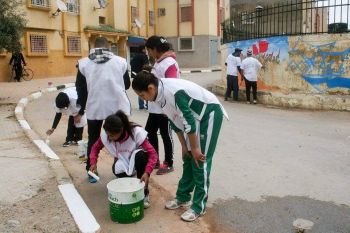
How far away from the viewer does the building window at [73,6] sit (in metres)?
25.3

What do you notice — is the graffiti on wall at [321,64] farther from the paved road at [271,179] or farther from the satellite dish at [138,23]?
the satellite dish at [138,23]

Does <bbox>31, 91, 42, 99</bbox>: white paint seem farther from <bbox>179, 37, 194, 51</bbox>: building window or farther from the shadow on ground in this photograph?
<bbox>179, 37, 194, 51</bbox>: building window

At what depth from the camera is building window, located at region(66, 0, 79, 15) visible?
25.3 m

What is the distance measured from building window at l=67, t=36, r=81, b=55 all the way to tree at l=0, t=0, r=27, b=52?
12.0 meters

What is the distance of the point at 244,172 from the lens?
5.41 metres

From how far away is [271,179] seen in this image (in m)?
5.09

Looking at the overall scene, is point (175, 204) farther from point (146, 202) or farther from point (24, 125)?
point (24, 125)

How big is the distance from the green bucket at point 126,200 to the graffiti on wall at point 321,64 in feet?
28.5

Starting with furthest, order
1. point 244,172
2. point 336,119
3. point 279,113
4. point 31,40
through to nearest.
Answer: point 31,40
point 279,113
point 336,119
point 244,172

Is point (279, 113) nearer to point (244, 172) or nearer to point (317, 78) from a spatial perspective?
point (317, 78)

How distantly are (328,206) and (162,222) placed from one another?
1709 millimetres

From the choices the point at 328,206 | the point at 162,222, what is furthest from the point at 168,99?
the point at 328,206

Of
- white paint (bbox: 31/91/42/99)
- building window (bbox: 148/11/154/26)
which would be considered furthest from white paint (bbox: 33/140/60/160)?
building window (bbox: 148/11/154/26)

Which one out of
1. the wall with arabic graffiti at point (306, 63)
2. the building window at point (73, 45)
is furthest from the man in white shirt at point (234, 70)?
the building window at point (73, 45)
